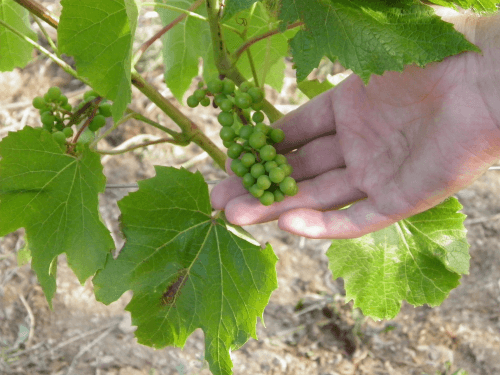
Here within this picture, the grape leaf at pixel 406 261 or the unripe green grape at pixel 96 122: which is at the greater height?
the unripe green grape at pixel 96 122

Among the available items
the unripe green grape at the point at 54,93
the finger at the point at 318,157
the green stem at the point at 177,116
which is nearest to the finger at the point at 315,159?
the finger at the point at 318,157

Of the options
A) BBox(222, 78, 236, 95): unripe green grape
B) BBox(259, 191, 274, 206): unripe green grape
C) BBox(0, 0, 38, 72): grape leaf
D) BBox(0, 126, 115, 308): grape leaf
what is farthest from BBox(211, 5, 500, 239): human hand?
BBox(0, 0, 38, 72): grape leaf

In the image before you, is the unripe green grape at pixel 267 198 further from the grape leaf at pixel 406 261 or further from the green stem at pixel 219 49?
the grape leaf at pixel 406 261

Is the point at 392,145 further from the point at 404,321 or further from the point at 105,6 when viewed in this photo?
the point at 404,321

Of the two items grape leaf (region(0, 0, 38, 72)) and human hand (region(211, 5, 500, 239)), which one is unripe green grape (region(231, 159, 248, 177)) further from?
grape leaf (region(0, 0, 38, 72))

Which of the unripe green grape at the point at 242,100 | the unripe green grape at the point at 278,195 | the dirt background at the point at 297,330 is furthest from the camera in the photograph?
the dirt background at the point at 297,330

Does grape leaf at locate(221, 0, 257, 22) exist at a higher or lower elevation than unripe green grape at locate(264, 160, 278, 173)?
higher

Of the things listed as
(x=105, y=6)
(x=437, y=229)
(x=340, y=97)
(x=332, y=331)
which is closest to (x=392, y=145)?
(x=340, y=97)
